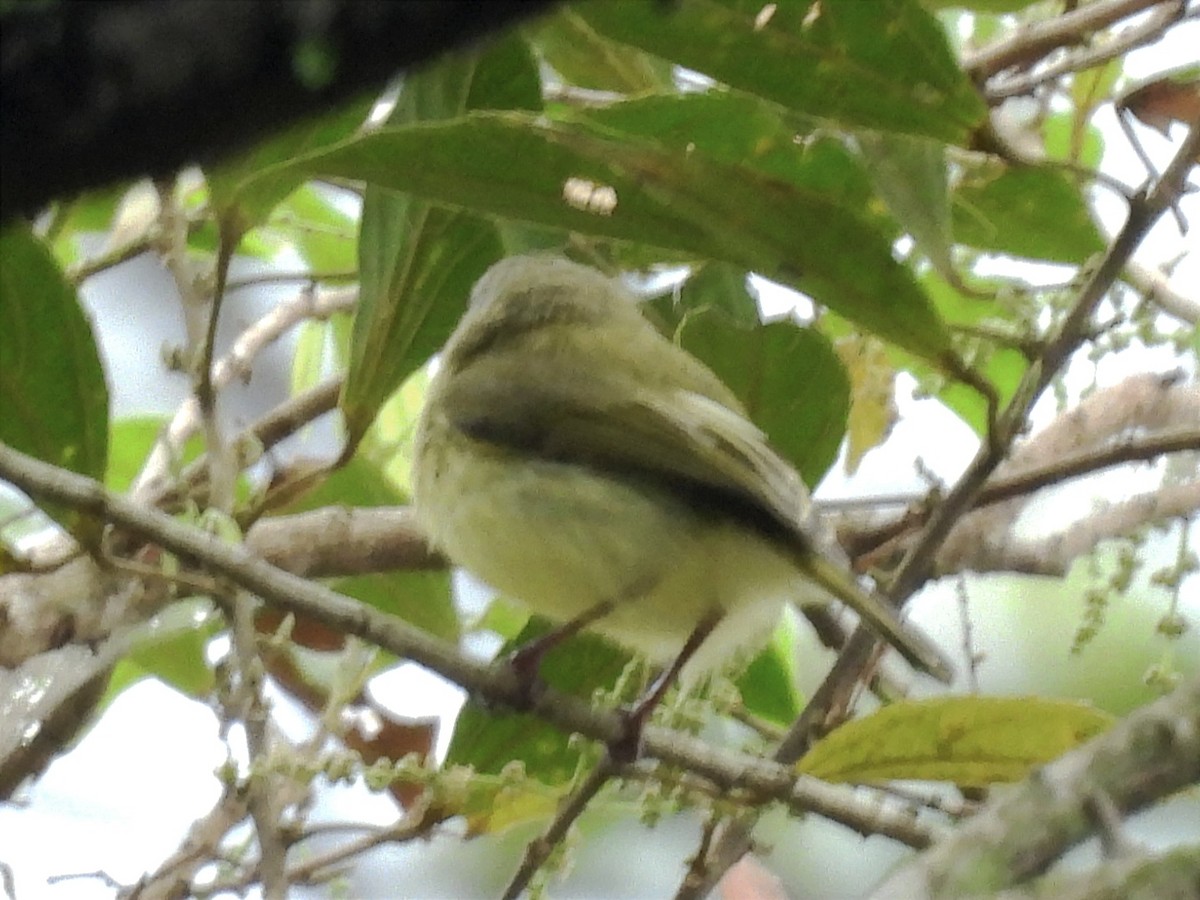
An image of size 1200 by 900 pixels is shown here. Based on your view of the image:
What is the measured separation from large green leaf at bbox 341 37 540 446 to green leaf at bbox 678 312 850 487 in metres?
0.25

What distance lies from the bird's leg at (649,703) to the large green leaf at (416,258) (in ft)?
1.15

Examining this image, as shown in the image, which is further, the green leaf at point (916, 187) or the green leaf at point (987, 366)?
the green leaf at point (987, 366)

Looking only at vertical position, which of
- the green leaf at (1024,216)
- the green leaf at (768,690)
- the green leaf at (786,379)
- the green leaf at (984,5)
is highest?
the green leaf at (984,5)

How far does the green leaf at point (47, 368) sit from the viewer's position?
1261 millimetres

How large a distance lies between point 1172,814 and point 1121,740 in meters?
1.84

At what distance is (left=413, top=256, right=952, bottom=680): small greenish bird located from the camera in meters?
1.39

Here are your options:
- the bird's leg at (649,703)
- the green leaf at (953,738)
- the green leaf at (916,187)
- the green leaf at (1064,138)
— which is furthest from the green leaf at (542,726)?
the green leaf at (1064,138)

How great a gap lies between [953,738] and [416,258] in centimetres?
64

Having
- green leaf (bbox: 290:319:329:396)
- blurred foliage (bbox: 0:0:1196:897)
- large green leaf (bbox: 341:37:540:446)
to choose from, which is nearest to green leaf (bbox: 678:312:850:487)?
blurred foliage (bbox: 0:0:1196:897)

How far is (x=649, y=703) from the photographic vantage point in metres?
1.28

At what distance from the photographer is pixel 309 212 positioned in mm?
2250

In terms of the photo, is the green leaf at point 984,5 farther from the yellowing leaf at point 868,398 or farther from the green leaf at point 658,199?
the green leaf at point 658,199

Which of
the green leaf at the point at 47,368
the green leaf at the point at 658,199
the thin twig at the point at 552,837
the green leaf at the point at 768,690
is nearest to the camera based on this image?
the green leaf at the point at 658,199

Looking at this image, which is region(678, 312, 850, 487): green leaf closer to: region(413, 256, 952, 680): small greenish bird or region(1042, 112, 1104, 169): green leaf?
region(413, 256, 952, 680): small greenish bird
